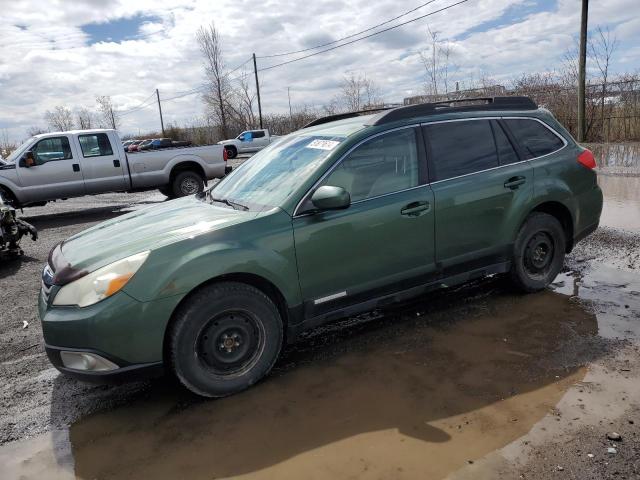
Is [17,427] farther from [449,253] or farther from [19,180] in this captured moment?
[19,180]

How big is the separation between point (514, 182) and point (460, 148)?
1.91ft

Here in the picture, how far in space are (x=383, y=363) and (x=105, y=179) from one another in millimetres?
10561

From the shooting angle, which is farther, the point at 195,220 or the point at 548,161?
the point at 548,161

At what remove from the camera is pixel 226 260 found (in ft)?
10.8

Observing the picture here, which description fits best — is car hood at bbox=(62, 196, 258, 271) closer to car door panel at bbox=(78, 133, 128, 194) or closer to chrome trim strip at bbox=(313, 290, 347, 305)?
chrome trim strip at bbox=(313, 290, 347, 305)

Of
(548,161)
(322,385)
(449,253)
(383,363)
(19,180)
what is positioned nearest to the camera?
(322,385)

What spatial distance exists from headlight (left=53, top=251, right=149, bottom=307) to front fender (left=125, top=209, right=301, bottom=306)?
0.06 m

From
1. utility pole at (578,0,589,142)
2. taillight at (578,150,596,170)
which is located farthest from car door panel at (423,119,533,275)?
utility pole at (578,0,589,142)

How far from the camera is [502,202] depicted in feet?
14.6

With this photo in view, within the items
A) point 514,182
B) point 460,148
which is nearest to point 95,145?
point 460,148

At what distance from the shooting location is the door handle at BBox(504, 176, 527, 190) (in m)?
4.46

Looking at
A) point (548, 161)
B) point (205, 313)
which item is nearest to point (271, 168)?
point (205, 313)

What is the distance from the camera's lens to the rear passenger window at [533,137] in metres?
4.68

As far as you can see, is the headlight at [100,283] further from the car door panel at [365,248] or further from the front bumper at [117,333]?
the car door panel at [365,248]
